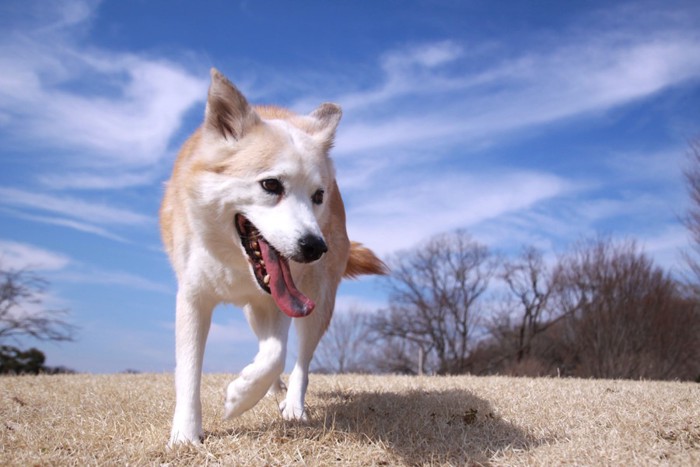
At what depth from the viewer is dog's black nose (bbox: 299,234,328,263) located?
284cm

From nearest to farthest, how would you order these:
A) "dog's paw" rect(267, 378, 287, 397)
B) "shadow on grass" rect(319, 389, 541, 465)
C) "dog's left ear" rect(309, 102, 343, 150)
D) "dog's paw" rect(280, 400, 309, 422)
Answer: "shadow on grass" rect(319, 389, 541, 465) → "dog's left ear" rect(309, 102, 343, 150) → "dog's paw" rect(280, 400, 309, 422) → "dog's paw" rect(267, 378, 287, 397)

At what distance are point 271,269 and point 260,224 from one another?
0.74 ft

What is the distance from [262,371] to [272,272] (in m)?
0.48

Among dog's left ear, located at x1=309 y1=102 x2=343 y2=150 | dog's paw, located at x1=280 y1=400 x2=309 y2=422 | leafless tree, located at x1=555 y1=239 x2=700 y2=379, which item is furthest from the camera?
leafless tree, located at x1=555 y1=239 x2=700 y2=379

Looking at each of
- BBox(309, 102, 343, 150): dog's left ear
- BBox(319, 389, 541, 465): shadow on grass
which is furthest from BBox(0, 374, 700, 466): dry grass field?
BBox(309, 102, 343, 150): dog's left ear

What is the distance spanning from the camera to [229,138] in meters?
3.19

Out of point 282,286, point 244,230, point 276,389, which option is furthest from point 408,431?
point 276,389

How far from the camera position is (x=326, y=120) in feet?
12.0

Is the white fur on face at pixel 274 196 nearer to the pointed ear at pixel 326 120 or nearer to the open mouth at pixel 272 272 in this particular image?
the open mouth at pixel 272 272

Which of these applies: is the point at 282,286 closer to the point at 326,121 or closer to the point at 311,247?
the point at 311,247

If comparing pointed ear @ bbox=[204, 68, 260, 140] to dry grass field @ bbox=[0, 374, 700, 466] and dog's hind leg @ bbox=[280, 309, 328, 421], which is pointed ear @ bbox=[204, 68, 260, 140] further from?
dry grass field @ bbox=[0, 374, 700, 466]

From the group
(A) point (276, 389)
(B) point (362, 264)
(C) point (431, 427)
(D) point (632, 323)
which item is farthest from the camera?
(D) point (632, 323)

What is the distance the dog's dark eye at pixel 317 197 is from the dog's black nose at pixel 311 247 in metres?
0.33

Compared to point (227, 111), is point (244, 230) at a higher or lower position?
lower
